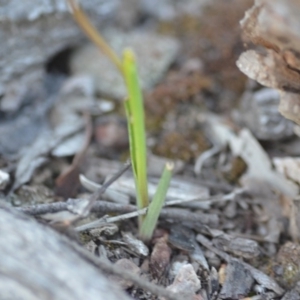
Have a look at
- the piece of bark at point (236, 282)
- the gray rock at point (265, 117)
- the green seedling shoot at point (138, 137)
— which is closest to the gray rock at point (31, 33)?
the green seedling shoot at point (138, 137)

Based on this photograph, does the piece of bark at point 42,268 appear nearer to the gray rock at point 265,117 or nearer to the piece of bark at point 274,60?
the piece of bark at point 274,60

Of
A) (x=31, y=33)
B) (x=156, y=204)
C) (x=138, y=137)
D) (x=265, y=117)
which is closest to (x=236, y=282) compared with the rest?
(x=156, y=204)

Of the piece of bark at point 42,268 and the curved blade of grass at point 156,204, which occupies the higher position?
the piece of bark at point 42,268

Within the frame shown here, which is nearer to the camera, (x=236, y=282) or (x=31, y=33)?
(x=236, y=282)

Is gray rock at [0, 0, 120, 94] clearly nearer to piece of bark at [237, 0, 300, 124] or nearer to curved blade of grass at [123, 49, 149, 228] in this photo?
curved blade of grass at [123, 49, 149, 228]

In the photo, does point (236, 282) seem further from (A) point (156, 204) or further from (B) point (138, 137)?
(B) point (138, 137)

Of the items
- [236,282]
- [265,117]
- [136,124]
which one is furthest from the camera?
[265,117]
